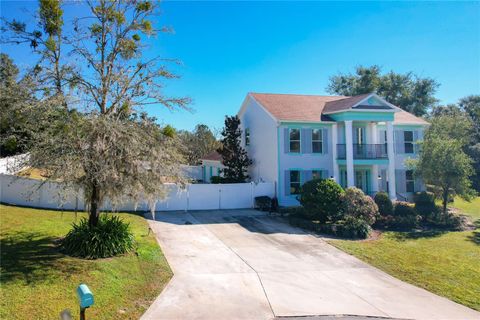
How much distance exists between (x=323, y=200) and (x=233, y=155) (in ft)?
31.0

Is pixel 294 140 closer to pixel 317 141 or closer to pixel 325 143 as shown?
pixel 317 141

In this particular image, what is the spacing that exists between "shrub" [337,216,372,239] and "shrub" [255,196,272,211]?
5519mm

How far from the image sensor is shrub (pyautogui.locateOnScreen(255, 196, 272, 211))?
19.8m

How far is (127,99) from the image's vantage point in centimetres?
1098

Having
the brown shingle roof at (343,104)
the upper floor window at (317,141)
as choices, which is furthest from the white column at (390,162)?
the upper floor window at (317,141)

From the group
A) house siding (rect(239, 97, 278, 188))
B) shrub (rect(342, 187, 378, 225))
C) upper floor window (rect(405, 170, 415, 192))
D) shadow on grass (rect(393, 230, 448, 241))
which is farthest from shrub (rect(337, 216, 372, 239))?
upper floor window (rect(405, 170, 415, 192))

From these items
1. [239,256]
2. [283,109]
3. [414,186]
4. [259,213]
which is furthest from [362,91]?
[239,256]

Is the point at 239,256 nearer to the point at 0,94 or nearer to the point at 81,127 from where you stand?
the point at 81,127

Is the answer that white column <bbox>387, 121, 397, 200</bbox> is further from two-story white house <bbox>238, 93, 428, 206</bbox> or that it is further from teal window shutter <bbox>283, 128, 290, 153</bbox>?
teal window shutter <bbox>283, 128, 290, 153</bbox>

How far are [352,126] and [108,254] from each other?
726 inches

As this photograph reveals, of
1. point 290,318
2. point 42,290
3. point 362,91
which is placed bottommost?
point 290,318

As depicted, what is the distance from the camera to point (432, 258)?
39.4 feet

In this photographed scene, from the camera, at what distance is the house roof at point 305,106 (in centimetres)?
2137

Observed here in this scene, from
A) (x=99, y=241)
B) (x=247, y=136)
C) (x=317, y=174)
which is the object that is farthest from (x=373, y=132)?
(x=99, y=241)
